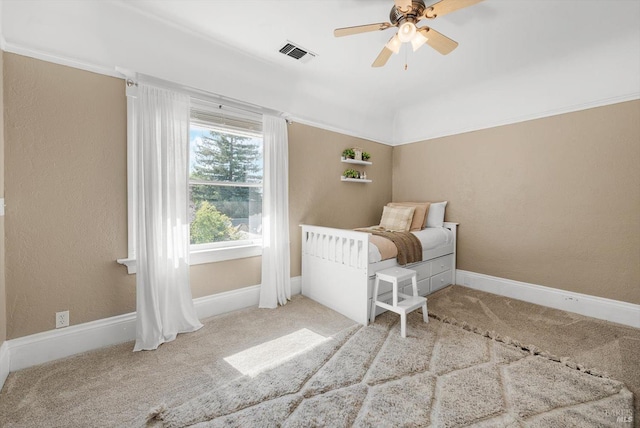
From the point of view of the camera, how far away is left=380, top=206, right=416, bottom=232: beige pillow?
338 centimetres

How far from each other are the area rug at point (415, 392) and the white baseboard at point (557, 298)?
48.6 inches

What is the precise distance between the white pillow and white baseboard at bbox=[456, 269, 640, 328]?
690mm

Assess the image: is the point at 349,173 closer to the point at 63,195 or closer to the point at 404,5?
the point at 404,5

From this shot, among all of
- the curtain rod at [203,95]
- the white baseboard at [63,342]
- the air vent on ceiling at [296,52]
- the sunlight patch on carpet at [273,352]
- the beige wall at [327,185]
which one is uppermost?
the air vent on ceiling at [296,52]

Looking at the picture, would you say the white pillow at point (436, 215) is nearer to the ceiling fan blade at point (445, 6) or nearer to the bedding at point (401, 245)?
the bedding at point (401, 245)

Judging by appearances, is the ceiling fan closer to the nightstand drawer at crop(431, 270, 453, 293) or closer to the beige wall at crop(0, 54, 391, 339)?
the beige wall at crop(0, 54, 391, 339)

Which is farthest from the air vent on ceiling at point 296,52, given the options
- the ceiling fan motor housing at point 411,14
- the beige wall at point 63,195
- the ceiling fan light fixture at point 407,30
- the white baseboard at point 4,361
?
the white baseboard at point 4,361

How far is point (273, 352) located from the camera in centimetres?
201

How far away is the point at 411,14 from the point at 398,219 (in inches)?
87.0

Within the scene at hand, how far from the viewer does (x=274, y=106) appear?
293 centimetres

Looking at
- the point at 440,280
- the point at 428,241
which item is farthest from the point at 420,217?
the point at 440,280

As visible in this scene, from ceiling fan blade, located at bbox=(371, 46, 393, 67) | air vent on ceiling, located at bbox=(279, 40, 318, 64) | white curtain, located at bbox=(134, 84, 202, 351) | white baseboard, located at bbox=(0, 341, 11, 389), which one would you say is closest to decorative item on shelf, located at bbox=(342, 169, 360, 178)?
air vent on ceiling, located at bbox=(279, 40, 318, 64)

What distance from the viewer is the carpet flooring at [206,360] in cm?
145

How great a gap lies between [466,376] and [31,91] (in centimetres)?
335
